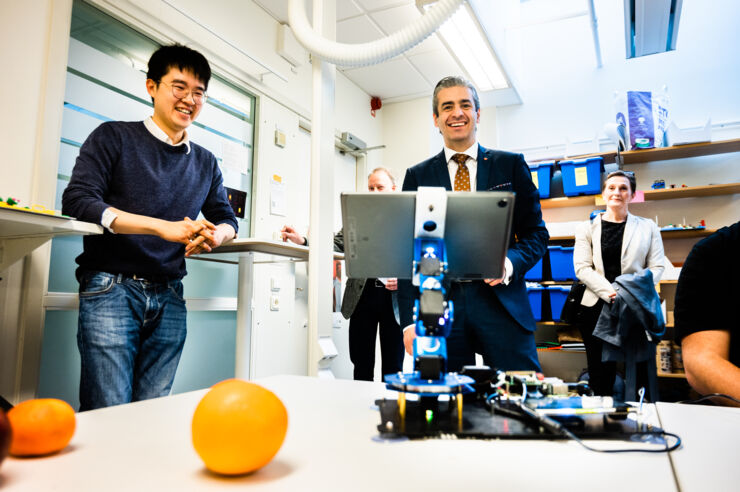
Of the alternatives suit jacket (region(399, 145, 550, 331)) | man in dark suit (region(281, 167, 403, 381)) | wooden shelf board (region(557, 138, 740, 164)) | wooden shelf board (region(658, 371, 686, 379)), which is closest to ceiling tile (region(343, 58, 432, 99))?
wooden shelf board (region(557, 138, 740, 164))

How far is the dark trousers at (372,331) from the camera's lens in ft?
8.29

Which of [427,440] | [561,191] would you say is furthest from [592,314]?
[427,440]

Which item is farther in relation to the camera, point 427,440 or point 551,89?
point 551,89

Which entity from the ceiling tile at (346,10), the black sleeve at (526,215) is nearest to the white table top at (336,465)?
the black sleeve at (526,215)

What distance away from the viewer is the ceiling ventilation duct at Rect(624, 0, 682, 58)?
8.75 feet

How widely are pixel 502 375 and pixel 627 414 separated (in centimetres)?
20

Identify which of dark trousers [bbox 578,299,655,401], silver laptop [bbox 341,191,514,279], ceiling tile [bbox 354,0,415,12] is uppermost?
ceiling tile [bbox 354,0,415,12]

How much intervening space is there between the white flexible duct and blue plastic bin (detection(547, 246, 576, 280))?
10.1ft

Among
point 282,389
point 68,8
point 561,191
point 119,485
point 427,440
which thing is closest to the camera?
point 119,485

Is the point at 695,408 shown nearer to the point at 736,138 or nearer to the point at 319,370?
the point at 319,370

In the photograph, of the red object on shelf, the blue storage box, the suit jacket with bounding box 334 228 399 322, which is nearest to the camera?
the suit jacket with bounding box 334 228 399 322

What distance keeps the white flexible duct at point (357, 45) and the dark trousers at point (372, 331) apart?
123 cm

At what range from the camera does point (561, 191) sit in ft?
14.9

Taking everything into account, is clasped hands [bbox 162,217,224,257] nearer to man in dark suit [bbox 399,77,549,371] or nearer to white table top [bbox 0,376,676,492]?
man in dark suit [bbox 399,77,549,371]
